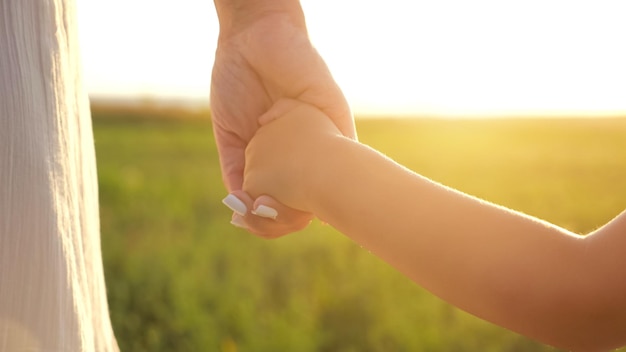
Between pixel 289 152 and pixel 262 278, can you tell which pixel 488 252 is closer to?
pixel 289 152

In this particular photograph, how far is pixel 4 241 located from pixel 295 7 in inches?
37.5

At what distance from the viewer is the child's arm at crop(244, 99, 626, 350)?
48.9 inches

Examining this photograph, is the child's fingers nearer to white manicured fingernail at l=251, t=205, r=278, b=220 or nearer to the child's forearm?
white manicured fingernail at l=251, t=205, r=278, b=220

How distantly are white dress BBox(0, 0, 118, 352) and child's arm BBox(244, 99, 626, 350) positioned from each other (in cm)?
50

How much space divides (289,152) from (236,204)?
0.52ft

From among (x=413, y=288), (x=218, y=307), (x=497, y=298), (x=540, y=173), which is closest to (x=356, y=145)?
(x=497, y=298)

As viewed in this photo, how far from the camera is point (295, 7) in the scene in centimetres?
184

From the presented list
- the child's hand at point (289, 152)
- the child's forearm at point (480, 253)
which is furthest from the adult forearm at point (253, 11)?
the child's forearm at point (480, 253)

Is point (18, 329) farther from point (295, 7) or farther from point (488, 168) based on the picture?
point (488, 168)

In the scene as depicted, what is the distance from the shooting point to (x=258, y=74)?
5.98 ft

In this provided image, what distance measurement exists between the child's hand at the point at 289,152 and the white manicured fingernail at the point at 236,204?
49 millimetres

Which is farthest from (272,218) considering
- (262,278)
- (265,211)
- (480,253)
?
(262,278)

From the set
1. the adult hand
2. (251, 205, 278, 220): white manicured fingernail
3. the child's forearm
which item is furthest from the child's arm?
the adult hand

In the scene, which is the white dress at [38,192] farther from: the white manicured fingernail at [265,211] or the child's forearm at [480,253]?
the child's forearm at [480,253]
